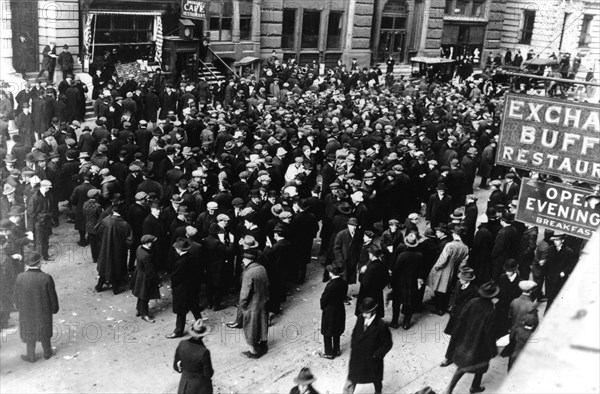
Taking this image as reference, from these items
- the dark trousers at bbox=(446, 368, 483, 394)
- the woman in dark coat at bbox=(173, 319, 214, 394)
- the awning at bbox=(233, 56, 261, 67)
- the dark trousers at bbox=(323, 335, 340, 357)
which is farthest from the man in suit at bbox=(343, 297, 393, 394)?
the awning at bbox=(233, 56, 261, 67)

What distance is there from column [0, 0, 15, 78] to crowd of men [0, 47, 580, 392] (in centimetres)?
360

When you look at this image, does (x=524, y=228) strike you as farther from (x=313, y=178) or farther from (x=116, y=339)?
(x=116, y=339)

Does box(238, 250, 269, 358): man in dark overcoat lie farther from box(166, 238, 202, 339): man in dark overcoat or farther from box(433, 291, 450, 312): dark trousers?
box(433, 291, 450, 312): dark trousers

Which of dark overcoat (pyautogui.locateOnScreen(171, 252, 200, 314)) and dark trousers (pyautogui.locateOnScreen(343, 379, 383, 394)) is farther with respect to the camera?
dark overcoat (pyautogui.locateOnScreen(171, 252, 200, 314))

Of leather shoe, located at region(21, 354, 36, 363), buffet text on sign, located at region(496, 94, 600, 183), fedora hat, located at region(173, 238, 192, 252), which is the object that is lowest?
leather shoe, located at region(21, 354, 36, 363)

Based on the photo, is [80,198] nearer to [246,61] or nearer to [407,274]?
[407,274]

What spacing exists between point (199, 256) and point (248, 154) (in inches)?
217

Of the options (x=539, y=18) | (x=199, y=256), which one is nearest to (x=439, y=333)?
(x=199, y=256)

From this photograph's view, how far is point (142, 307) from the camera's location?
33.2 ft

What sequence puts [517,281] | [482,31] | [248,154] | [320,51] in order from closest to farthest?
[517,281], [248,154], [320,51], [482,31]

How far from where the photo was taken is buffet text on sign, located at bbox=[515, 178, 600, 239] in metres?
6.31

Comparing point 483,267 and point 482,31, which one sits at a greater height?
point 482,31

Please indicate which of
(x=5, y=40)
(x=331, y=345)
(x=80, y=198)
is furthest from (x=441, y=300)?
(x=5, y=40)

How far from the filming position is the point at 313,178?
15.0m
